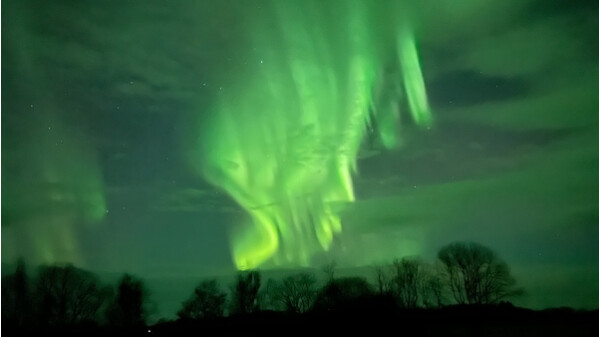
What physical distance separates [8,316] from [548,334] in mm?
9747

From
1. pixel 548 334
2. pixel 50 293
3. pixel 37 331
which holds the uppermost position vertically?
pixel 50 293

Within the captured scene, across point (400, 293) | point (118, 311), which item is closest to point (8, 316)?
point (118, 311)

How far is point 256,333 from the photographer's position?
11430mm

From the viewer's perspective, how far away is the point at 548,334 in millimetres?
10281

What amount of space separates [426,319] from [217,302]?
4.68 meters

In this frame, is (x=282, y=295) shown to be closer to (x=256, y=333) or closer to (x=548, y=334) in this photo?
(x=256, y=333)

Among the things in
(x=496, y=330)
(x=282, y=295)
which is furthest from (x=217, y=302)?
(x=496, y=330)

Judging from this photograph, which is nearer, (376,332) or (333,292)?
(376,332)

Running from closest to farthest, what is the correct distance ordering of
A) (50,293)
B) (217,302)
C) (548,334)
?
(548,334) < (50,293) < (217,302)

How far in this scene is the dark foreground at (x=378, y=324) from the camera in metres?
10.7

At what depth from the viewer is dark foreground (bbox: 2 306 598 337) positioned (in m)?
10.7

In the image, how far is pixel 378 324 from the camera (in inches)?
445

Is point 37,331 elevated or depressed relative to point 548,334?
elevated

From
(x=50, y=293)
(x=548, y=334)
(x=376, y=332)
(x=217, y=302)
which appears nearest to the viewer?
(x=548, y=334)
